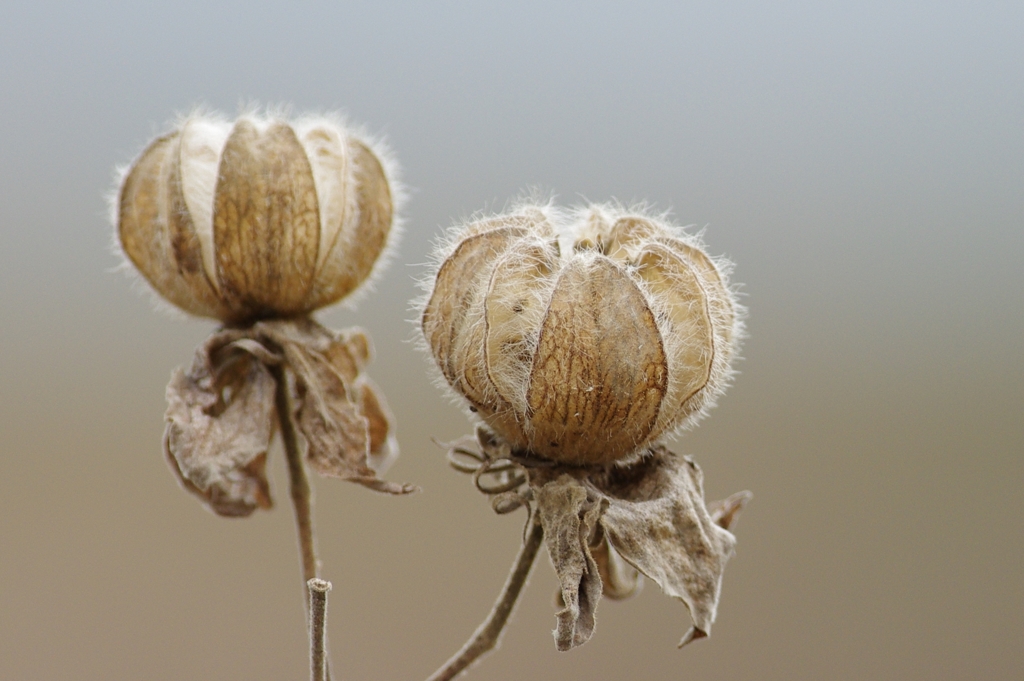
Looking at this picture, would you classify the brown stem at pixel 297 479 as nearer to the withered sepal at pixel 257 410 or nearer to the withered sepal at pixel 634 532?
the withered sepal at pixel 257 410

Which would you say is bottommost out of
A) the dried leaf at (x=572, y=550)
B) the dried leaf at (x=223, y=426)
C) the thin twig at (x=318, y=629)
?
the thin twig at (x=318, y=629)

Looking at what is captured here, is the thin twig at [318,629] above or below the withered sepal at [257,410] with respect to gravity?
below

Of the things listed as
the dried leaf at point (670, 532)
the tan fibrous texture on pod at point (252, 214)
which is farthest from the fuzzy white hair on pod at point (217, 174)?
the dried leaf at point (670, 532)

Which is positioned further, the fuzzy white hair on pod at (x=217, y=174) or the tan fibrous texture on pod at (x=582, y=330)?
the fuzzy white hair on pod at (x=217, y=174)

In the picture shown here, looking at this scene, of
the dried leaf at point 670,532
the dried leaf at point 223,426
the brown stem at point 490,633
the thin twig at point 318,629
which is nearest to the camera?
the thin twig at point 318,629

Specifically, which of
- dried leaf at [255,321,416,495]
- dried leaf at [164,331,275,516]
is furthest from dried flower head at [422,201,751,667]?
dried leaf at [164,331,275,516]

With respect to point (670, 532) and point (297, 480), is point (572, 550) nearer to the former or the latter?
point (670, 532)

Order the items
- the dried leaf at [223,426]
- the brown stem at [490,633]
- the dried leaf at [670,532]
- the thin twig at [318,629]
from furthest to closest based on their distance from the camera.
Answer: the dried leaf at [223,426], the brown stem at [490,633], the dried leaf at [670,532], the thin twig at [318,629]

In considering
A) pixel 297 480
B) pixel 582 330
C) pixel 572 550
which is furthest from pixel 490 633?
pixel 582 330
